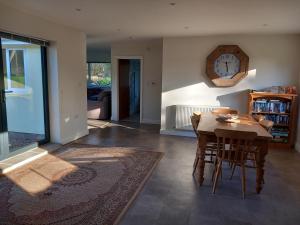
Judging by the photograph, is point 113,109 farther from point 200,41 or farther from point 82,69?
point 200,41

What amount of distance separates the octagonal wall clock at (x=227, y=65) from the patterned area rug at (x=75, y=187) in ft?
7.54

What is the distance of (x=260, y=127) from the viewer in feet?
10.7

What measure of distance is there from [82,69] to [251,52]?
3.76 m

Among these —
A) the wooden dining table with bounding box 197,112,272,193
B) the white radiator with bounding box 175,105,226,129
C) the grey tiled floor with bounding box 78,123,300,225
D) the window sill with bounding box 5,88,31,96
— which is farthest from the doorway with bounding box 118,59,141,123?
the wooden dining table with bounding box 197,112,272,193

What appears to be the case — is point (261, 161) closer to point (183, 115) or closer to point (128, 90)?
point (183, 115)

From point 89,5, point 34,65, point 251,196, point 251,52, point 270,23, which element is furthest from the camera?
point 251,52

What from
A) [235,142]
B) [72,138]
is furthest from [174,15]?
[72,138]

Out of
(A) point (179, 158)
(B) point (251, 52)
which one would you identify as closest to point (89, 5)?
(A) point (179, 158)

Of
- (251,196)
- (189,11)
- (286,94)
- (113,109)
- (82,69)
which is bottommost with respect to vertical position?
(251,196)

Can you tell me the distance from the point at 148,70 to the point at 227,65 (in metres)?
2.52

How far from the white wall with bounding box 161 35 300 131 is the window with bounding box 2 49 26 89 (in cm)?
305

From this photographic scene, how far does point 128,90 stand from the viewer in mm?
8336

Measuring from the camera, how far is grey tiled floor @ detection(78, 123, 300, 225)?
2.42 metres

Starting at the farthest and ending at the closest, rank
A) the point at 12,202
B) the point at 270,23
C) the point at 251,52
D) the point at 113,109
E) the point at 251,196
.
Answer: the point at 113,109 → the point at 251,52 → the point at 270,23 → the point at 251,196 → the point at 12,202
